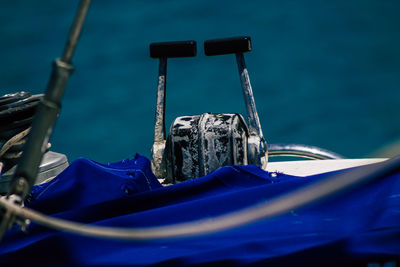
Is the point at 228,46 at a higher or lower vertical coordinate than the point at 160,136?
higher

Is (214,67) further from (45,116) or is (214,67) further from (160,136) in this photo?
(45,116)

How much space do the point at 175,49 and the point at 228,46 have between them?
180 mm

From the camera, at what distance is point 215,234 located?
3.46 feet

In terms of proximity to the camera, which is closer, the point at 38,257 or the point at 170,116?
the point at 38,257

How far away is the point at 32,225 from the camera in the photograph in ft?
3.57

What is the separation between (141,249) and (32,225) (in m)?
0.24

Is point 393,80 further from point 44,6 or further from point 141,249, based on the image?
point 141,249

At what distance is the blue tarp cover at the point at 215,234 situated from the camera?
95 cm

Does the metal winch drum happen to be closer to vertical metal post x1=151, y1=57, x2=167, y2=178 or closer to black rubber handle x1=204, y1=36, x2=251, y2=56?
vertical metal post x1=151, y1=57, x2=167, y2=178

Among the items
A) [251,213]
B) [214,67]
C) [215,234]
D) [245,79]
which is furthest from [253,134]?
[214,67]

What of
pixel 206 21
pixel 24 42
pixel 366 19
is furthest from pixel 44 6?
pixel 366 19

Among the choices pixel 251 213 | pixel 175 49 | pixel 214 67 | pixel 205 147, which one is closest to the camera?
pixel 251 213

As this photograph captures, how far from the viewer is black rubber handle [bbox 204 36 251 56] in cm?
174

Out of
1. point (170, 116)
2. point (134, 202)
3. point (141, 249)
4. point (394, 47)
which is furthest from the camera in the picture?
point (394, 47)
